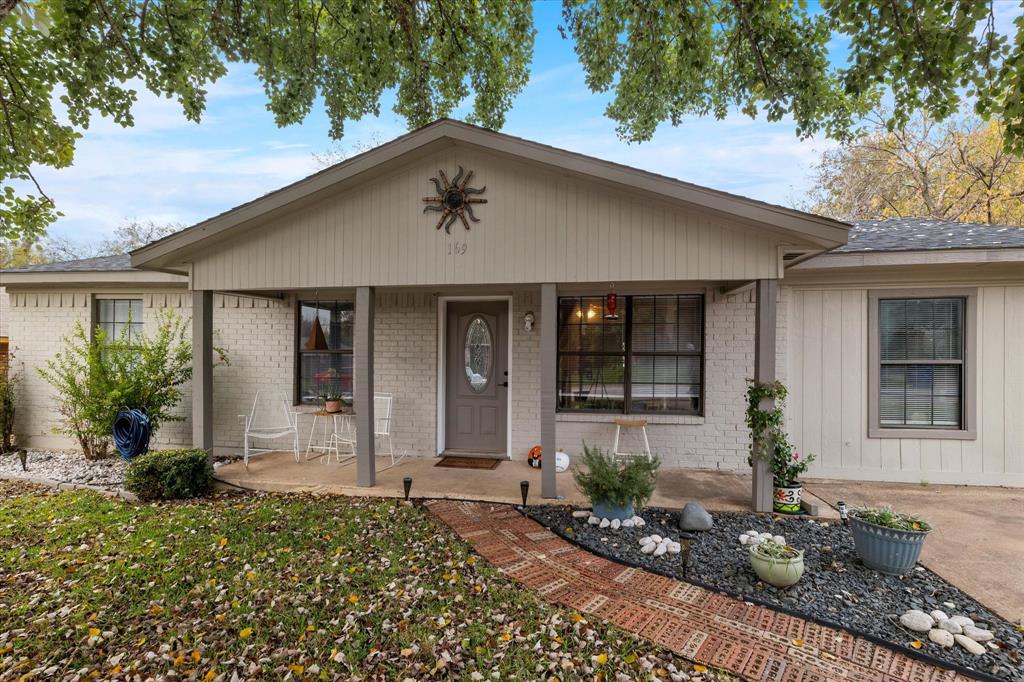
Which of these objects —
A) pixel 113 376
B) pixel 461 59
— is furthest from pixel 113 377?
pixel 461 59

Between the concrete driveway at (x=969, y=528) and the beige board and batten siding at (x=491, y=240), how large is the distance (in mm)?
2535

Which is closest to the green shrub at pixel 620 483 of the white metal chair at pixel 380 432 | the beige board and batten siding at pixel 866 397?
the beige board and batten siding at pixel 866 397

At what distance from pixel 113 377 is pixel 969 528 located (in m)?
9.66

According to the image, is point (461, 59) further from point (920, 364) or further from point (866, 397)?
point (920, 364)

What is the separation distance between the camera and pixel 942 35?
11.2 feet

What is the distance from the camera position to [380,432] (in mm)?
6203

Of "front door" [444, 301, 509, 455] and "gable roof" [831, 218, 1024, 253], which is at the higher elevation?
"gable roof" [831, 218, 1024, 253]

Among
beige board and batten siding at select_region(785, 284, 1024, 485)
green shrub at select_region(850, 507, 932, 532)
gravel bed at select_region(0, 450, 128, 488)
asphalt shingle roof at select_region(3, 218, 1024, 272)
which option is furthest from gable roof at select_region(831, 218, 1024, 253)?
gravel bed at select_region(0, 450, 128, 488)

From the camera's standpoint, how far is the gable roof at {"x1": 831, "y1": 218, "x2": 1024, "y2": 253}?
4.93 meters

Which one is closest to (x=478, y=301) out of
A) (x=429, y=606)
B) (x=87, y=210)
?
(x=429, y=606)

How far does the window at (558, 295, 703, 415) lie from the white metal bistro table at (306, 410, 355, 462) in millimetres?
2980

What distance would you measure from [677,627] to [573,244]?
323 centimetres

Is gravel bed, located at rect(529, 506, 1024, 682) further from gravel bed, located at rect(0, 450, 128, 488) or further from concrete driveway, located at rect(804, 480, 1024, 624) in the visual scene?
gravel bed, located at rect(0, 450, 128, 488)

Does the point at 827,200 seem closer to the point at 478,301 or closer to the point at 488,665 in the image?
the point at 478,301
